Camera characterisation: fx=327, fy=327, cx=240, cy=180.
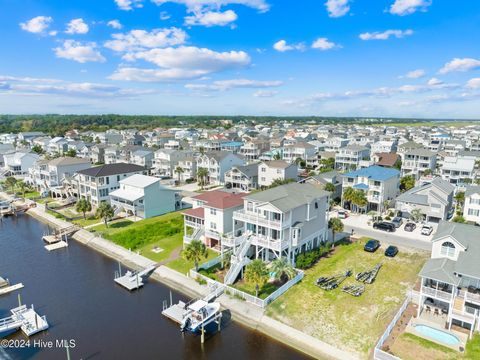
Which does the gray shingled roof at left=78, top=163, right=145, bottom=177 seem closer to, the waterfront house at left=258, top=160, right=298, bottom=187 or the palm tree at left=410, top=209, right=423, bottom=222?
the waterfront house at left=258, top=160, right=298, bottom=187

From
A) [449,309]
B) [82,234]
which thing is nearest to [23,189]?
[82,234]

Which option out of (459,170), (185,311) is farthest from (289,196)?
(459,170)

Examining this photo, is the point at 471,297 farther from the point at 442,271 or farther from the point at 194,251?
the point at 194,251

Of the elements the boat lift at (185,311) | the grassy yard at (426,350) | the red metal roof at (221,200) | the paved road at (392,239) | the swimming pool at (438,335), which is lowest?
the boat lift at (185,311)

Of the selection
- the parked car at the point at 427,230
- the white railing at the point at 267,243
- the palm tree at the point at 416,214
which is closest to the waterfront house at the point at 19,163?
Result: the white railing at the point at 267,243

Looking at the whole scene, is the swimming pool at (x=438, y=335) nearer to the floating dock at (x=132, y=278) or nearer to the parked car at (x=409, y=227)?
the parked car at (x=409, y=227)

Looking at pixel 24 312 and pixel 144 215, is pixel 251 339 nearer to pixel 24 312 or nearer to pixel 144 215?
pixel 24 312

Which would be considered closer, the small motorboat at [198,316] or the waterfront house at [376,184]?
the small motorboat at [198,316]

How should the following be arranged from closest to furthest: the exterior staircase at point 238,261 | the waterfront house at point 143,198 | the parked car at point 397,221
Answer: the exterior staircase at point 238,261 → the parked car at point 397,221 → the waterfront house at point 143,198
